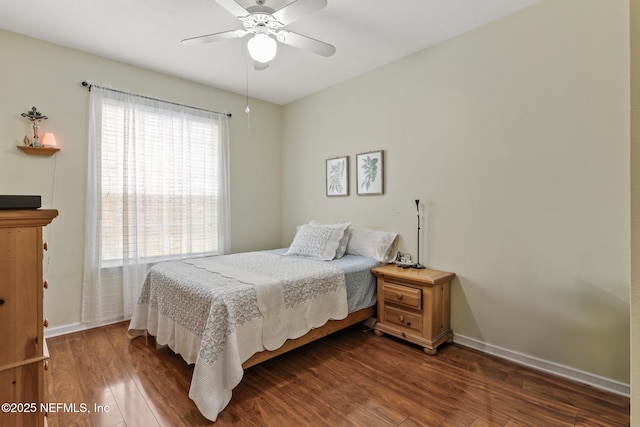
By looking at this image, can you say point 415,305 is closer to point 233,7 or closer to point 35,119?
point 233,7

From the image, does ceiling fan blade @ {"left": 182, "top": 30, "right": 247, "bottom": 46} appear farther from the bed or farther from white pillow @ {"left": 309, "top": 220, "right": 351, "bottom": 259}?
white pillow @ {"left": 309, "top": 220, "right": 351, "bottom": 259}

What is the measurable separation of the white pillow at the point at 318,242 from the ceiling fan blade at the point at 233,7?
2100 mm

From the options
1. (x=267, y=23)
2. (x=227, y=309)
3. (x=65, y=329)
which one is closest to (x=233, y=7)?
(x=267, y=23)

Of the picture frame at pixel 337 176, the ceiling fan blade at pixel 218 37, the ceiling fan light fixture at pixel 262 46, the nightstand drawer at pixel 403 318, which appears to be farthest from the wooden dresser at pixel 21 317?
the picture frame at pixel 337 176

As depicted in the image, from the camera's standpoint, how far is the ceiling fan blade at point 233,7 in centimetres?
188

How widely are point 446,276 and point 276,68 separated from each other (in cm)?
272

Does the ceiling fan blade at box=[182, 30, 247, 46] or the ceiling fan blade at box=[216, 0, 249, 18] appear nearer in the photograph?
the ceiling fan blade at box=[216, 0, 249, 18]

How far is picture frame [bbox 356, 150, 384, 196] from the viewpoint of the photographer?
335 cm

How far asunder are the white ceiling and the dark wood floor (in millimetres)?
2619

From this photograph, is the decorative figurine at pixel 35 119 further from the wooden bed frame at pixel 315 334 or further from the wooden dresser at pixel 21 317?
the wooden bed frame at pixel 315 334

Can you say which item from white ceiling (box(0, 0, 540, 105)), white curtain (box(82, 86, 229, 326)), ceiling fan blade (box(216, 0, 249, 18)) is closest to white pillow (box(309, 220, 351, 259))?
white curtain (box(82, 86, 229, 326))

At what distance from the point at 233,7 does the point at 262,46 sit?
0.91 ft

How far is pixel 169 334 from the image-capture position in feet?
7.95

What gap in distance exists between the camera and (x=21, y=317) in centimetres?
108
